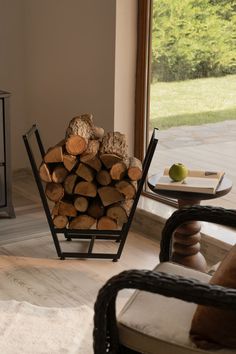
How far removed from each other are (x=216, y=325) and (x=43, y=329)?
3.86ft

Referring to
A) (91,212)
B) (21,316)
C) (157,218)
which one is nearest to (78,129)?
(91,212)

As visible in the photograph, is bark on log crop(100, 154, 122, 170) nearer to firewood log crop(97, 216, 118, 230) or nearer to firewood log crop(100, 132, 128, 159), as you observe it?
firewood log crop(100, 132, 128, 159)

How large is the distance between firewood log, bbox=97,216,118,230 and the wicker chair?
148 cm

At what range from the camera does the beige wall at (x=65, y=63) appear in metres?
4.01

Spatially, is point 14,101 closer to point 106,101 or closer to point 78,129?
point 106,101

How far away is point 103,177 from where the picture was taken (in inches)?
138

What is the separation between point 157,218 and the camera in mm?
3830

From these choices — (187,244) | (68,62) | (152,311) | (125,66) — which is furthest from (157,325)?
(68,62)

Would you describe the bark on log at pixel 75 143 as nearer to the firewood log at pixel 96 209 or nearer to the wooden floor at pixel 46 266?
the firewood log at pixel 96 209

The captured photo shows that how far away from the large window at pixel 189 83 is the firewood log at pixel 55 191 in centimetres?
79

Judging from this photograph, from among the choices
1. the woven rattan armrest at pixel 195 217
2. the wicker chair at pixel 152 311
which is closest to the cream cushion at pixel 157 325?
the wicker chair at pixel 152 311

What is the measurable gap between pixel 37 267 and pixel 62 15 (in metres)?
1.74

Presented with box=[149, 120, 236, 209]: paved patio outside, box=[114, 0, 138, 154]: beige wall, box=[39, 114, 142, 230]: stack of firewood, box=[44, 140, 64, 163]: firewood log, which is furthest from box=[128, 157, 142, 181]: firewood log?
box=[114, 0, 138, 154]: beige wall

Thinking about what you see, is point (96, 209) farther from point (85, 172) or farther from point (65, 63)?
point (65, 63)
